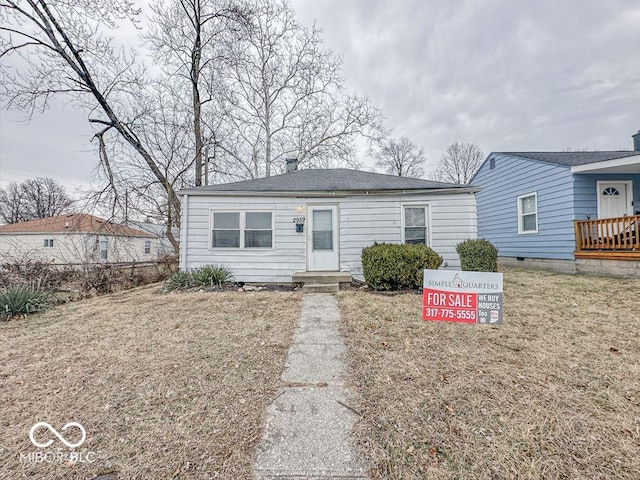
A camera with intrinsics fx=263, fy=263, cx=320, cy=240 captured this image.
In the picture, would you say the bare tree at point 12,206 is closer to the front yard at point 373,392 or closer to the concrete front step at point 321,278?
the front yard at point 373,392

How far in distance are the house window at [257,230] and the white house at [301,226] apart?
0.09 feet

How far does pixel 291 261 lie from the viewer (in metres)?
7.59

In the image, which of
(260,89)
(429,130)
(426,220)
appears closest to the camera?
(426,220)

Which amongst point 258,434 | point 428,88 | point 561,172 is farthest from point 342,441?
point 428,88

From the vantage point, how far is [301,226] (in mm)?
7562

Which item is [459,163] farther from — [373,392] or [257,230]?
[373,392]

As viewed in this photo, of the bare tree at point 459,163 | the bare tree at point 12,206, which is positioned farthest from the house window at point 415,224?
the bare tree at point 12,206

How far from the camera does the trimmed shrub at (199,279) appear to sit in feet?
23.4

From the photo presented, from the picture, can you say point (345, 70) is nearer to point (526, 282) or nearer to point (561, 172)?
point (561, 172)

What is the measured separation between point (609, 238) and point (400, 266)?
6.30 m

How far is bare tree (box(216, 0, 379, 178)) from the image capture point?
15477 mm

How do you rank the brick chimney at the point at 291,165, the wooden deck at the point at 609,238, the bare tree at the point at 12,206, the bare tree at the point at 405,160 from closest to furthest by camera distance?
1. the wooden deck at the point at 609,238
2. the brick chimney at the point at 291,165
3. the bare tree at the point at 405,160
4. the bare tree at the point at 12,206

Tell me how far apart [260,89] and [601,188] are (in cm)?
1674

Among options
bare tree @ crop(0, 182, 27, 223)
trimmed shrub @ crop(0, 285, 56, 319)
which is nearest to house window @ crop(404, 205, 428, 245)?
trimmed shrub @ crop(0, 285, 56, 319)
